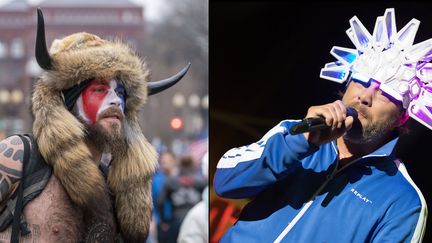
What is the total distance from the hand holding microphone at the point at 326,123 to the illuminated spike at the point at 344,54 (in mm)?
189

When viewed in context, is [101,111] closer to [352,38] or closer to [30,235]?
[30,235]

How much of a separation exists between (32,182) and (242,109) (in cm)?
76

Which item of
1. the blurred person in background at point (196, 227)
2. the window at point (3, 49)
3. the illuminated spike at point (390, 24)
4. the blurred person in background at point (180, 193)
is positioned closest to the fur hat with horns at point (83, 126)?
the illuminated spike at point (390, 24)

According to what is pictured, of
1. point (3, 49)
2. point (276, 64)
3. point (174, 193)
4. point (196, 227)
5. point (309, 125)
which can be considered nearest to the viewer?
point (309, 125)

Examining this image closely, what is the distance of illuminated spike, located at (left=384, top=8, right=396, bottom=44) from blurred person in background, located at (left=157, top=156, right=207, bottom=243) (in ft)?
11.3

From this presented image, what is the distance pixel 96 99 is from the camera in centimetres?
231

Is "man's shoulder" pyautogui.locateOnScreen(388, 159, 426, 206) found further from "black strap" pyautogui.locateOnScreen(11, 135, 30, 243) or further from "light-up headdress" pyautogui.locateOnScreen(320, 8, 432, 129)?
"black strap" pyautogui.locateOnScreen(11, 135, 30, 243)

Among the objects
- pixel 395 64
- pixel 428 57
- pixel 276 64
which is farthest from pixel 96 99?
pixel 428 57

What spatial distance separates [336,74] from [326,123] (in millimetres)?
273

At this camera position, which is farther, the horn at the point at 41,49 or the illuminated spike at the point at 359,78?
the illuminated spike at the point at 359,78

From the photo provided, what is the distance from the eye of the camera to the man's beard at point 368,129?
7.22ft

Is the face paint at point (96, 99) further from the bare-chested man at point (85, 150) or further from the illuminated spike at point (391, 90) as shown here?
the illuminated spike at point (391, 90)

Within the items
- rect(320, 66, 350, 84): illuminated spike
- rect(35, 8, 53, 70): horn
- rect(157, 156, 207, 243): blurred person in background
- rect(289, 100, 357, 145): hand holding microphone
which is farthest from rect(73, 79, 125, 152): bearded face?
rect(157, 156, 207, 243): blurred person in background

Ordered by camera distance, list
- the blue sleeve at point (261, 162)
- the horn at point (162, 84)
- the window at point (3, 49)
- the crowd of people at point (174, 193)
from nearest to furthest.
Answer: the blue sleeve at point (261, 162) < the horn at point (162, 84) < the window at point (3, 49) < the crowd of people at point (174, 193)
